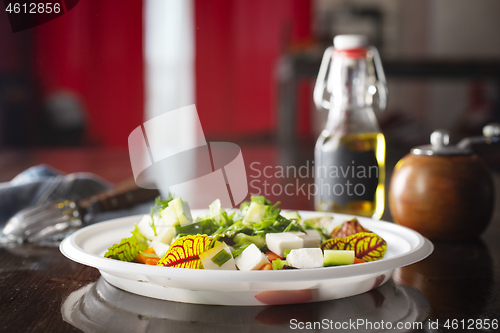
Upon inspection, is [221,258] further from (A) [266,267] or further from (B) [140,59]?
(B) [140,59]

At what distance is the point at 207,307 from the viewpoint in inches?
17.1

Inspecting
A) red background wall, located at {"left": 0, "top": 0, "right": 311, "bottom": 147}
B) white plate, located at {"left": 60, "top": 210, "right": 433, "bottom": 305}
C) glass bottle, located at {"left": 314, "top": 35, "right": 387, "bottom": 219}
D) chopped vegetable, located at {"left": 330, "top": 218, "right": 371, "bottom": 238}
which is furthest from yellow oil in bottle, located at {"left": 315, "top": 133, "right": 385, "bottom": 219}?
red background wall, located at {"left": 0, "top": 0, "right": 311, "bottom": 147}

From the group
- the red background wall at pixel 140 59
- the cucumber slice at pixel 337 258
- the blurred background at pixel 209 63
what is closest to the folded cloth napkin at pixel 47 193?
the cucumber slice at pixel 337 258

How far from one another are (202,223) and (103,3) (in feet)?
14.5

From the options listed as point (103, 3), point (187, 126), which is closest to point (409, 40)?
point (187, 126)

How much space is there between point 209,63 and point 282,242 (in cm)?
464

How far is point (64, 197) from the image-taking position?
104 centimetres

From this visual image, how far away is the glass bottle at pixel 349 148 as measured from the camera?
85 cm

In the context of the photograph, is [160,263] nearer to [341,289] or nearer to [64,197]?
[341,289]

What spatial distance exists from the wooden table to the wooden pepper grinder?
95 mm

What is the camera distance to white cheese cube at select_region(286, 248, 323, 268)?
442 mm

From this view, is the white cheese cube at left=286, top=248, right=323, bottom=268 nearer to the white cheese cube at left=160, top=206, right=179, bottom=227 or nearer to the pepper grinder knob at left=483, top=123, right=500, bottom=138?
the white cheese cube at left=160, top=206, right=179, bottom=227

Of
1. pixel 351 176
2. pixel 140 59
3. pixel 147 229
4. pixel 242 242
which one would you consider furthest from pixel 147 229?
pixel 140 59

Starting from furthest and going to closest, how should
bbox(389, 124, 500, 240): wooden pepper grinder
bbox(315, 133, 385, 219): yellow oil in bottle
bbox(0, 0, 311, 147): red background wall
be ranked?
bbox(0, 0, 311, 147): red background wall, bbox(315, 133, 385, 219): yellow oil in bottle, bbox(389, 124, 500, 240): wooden pepper grinder
